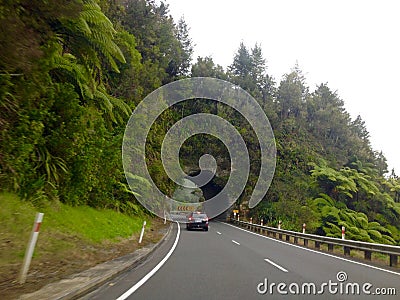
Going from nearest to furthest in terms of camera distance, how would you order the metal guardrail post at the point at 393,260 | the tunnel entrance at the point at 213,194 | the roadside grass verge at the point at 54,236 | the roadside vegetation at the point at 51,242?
the roadside vegetation at the point at 51,242 < the roadside grass verge at the point at 54,236 < the metal guardrail post at the point at 393,260 < the tunnel entrance at the point at 213,194

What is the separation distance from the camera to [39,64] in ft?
33.2

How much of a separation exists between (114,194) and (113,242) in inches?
367

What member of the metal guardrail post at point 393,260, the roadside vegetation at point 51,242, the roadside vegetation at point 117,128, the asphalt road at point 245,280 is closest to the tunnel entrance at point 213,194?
the roadside vegetation at point 117,128

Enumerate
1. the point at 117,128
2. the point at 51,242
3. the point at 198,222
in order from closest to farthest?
the point at 51,242
the point at 117,128
the point at 198,222

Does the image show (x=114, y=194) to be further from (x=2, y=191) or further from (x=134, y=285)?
(x=134, y=285)

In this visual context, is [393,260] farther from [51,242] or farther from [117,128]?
[117,128]

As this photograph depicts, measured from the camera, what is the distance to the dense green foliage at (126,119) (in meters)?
10.6

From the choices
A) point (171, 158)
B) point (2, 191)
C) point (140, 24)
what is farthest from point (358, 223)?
point (2, 191)

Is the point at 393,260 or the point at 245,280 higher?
the point at 393,260

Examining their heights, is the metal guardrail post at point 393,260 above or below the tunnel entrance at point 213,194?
below

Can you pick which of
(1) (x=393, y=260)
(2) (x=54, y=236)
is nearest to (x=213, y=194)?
(1) (x=393, y=260)

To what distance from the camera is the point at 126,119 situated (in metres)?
25.4

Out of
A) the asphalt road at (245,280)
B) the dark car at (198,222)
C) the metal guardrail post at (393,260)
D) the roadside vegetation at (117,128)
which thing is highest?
the roadside vegetation at (117,128)

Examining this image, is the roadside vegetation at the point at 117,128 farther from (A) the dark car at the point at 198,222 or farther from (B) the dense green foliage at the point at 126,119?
(A) the dark car at the point at 198,222
